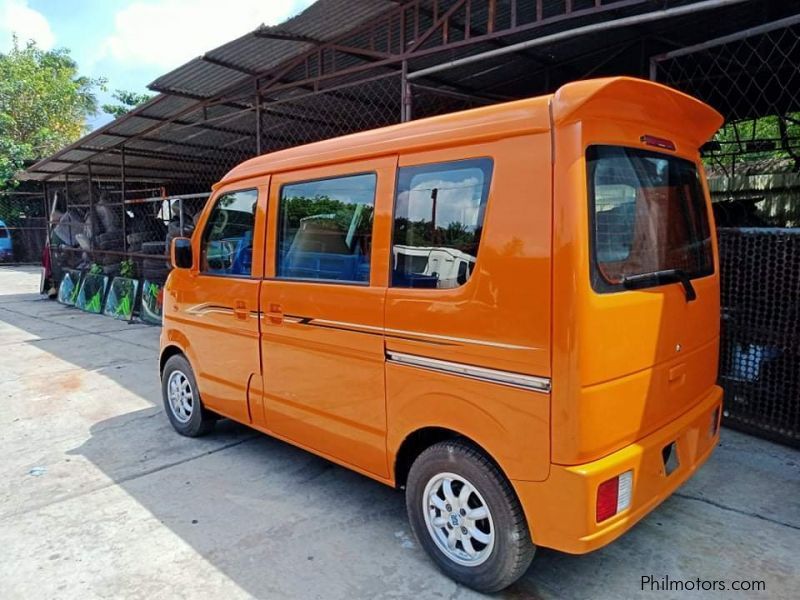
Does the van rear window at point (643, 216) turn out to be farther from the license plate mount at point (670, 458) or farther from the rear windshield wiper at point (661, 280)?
the license plate mount at point (670, 458)

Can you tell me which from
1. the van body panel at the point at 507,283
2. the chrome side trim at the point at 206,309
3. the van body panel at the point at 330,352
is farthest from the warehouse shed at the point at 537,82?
the chrome side trim at the point at 206,309

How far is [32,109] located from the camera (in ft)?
84.3

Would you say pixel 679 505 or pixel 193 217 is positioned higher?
pixel 193 217

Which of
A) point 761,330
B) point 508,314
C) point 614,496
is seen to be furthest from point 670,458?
point 761,330

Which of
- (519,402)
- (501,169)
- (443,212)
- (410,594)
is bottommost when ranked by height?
(410,594)

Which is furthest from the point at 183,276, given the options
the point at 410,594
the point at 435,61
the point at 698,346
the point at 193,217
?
the point at 193,217

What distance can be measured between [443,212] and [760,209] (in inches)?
285

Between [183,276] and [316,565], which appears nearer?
[316,565]

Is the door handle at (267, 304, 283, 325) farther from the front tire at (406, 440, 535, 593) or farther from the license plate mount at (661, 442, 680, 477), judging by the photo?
the license plate mount at (661, 442, 680, 477)

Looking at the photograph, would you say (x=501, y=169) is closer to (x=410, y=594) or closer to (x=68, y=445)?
(x=410, y=594)

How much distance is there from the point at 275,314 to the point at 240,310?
0.40 m

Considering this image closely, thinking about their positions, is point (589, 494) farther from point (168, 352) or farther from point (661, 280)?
point (168, 352)

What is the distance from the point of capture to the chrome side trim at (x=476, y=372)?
2.15 metres

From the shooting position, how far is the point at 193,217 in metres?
10.7
